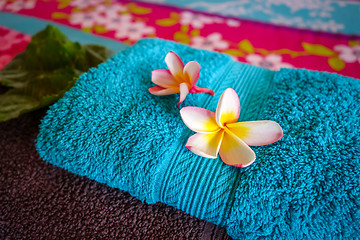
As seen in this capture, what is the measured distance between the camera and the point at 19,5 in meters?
1.28

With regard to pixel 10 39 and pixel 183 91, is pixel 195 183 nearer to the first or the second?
pixel 183 91

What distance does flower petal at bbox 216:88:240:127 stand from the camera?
0.44m

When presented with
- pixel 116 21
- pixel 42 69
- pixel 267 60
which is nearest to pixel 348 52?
pixel 267 60

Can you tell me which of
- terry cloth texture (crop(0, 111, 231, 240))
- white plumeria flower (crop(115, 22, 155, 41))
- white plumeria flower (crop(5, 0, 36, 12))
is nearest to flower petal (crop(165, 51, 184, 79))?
terry cloth texture (crop(0, 111, 231, 240))

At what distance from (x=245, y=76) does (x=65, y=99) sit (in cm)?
43

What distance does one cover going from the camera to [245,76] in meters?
0.65

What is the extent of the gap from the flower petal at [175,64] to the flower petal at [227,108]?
0.43 ft

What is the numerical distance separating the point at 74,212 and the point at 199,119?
347mm

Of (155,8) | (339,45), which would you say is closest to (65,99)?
(155,8)

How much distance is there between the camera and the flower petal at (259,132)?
17.0 inches

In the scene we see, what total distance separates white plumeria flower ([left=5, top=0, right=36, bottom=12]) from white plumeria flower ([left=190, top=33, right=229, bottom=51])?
862 mm

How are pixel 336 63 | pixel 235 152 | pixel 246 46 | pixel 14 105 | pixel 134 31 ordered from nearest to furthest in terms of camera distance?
pixel 235 152, pixel 14 105, pixel 336 63, pixel 246 46, pixel 134 31

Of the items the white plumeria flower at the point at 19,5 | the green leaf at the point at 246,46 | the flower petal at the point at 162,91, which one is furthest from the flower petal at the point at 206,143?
the white plumeria flower at the point at 19,5

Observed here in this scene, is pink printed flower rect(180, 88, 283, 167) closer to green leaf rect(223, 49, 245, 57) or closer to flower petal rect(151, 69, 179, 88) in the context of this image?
flower petal rect(151, 69, 179, 88)
